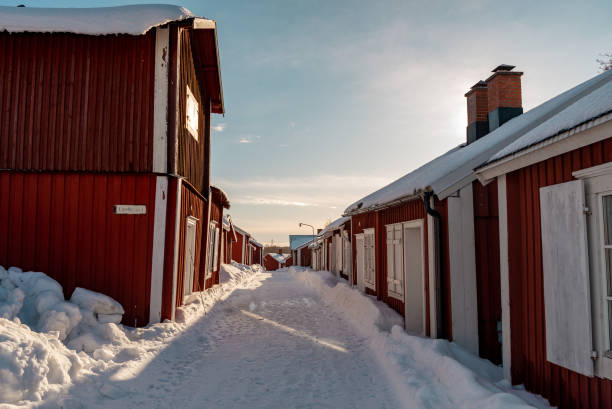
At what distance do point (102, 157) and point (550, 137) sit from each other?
768cm

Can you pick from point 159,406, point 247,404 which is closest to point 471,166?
point 247,404

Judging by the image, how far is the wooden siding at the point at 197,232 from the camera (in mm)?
9453

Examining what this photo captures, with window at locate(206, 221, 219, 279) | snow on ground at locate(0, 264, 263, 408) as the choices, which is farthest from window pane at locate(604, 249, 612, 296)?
window at locate(206, 221, 219, 279)

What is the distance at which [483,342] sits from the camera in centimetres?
729

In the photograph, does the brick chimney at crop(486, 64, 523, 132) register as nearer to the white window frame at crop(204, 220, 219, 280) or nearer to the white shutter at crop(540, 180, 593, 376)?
the white shutter at crop(540, 180, 593, 376)

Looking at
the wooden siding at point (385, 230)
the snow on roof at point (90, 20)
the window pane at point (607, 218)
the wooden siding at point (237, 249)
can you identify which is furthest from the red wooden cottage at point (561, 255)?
the wooden siding at point (237, 249)

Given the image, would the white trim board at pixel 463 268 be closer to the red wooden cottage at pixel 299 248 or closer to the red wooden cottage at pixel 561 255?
the red wooden cottage at pixel 561 255

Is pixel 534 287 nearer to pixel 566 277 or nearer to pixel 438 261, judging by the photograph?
pixel 566 277

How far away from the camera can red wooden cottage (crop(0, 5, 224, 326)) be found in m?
8.23

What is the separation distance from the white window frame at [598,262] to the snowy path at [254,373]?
2.20 meters

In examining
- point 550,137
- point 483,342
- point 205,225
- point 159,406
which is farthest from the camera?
point 205,225

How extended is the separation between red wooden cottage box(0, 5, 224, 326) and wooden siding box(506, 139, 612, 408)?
6.12 metres

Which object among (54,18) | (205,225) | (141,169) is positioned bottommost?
(205,225)

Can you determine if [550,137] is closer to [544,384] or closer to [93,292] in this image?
[544,384]
